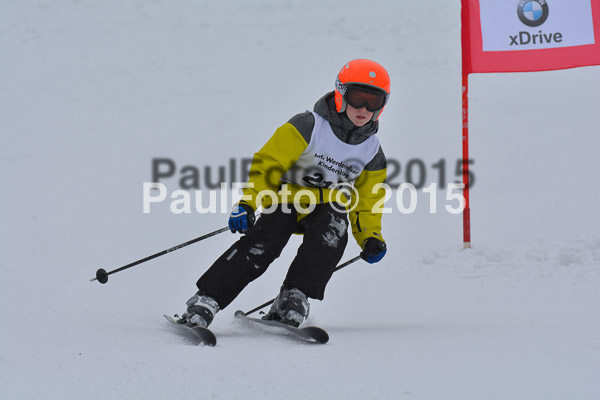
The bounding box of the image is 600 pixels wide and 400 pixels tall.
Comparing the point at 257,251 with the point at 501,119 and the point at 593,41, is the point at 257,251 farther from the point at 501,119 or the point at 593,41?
the point at 501,119

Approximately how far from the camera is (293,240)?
848 cm

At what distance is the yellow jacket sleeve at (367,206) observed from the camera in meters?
4.76

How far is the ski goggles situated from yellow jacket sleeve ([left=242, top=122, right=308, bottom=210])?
0.37 metres

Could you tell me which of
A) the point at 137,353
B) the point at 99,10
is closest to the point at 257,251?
the point at 137,353

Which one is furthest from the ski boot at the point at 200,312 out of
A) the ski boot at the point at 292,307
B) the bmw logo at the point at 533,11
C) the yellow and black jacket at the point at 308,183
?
the bmw logo at the point at 533,11

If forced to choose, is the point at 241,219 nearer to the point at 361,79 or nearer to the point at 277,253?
the point at 277,253

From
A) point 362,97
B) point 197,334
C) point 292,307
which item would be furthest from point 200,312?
point 362,97

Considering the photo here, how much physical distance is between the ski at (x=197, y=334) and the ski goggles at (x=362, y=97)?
5.19 ft

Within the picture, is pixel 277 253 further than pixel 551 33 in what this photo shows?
No

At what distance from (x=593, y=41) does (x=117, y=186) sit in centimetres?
608

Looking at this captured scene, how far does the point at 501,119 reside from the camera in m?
12.0

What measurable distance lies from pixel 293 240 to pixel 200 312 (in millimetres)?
4251

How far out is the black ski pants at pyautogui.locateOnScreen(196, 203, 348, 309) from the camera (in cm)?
441

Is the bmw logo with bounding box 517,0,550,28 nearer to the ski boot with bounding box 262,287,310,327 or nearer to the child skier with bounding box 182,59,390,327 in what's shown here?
the child skier with bounding box 182,59,390,327
